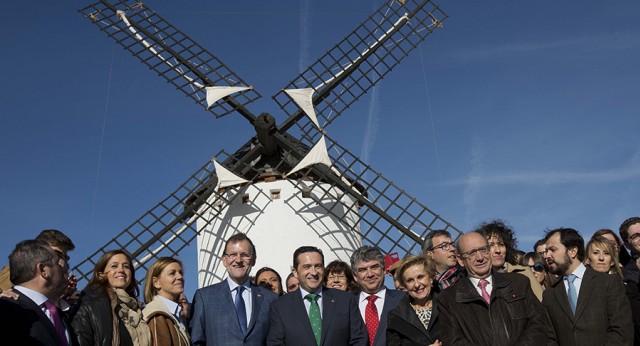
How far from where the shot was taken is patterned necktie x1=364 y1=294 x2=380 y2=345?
219 inches

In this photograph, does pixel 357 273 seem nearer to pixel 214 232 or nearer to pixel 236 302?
pixel 236 302

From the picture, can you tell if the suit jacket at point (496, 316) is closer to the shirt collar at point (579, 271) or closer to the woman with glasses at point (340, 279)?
the shirt collar at point (579, 271)

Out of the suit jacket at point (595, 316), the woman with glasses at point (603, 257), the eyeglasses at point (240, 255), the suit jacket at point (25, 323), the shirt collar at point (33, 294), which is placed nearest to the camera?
the suit jacket at point (25, 323)

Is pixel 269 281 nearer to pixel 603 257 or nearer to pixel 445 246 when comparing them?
pixel 445 246

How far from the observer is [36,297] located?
410cm

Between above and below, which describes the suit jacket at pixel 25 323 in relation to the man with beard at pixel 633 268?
below

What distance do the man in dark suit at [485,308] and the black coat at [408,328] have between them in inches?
2.8

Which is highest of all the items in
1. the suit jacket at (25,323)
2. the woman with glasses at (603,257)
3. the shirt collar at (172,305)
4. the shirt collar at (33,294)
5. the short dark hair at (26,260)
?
the woman with glasses at (603,257)

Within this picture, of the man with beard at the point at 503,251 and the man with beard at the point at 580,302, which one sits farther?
the man with beard at the point at 503,251

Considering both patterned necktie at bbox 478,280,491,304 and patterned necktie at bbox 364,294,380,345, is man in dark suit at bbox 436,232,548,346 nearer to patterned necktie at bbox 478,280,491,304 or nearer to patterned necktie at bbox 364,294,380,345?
patterned necktie at bbox 478,280,491,304

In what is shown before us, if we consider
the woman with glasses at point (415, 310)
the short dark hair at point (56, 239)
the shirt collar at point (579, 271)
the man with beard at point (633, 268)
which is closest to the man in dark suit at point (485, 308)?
the woman with glasses at point (415, 310)

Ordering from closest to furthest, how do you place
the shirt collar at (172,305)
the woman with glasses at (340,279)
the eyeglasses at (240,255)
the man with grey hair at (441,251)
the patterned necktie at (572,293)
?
the patterned necktie at (572,293)
the shirt collar at (172,305)
the eyeglasses at (240,255)
the man with grey hair at (441,251)
the woman with glasses at (340,279)

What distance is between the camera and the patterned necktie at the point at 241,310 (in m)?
5.54

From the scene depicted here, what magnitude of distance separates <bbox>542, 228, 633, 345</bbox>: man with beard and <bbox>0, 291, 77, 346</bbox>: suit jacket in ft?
12.3
